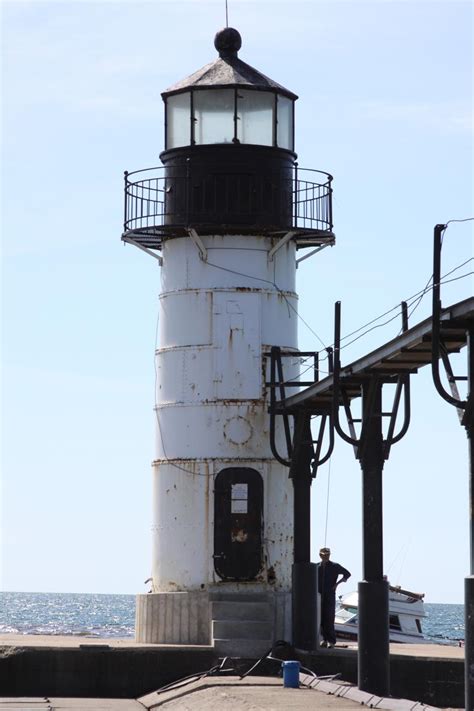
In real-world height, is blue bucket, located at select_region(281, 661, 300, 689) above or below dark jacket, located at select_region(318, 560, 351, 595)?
below

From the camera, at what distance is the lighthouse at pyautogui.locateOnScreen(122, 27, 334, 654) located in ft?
84.7

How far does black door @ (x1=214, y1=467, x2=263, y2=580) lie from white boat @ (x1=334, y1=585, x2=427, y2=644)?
1138cm

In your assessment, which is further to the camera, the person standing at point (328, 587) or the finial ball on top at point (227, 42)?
the finial ball on top at point (227, 42)

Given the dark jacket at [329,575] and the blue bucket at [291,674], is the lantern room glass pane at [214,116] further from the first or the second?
the blue bucket at [291,674]

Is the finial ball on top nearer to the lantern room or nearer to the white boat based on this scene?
the lantern room

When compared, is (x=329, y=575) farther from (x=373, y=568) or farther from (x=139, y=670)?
(x=373, y=568)

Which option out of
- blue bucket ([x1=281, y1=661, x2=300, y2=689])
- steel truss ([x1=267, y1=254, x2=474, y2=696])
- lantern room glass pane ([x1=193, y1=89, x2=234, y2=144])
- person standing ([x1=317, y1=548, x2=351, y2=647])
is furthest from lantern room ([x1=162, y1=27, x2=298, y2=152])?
blue bucket ([x1=281, y1=661, x2=300, y2=689])

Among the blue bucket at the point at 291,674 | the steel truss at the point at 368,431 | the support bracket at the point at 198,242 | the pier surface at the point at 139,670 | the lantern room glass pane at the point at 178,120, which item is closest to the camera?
the steel truss at the point at 368,431

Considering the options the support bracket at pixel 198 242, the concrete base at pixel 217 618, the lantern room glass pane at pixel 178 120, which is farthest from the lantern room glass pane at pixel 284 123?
the concrete base at pixel 217 618

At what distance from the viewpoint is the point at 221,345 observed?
26.2 meters

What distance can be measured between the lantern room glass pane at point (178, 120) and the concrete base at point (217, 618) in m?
7.29

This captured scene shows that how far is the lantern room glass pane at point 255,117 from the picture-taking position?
2650 cm

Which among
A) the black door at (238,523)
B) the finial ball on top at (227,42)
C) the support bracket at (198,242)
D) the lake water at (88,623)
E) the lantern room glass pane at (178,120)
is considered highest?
the finial ball on top at (227,42)

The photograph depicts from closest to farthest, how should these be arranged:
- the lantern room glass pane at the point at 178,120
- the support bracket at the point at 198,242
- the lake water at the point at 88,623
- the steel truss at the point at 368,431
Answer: the steel truss at the point at 368,431 < the support bracket at the point at 198,242 < the lantern room glass pane at the point at 178,120 < the lake water at the point at 88,623
